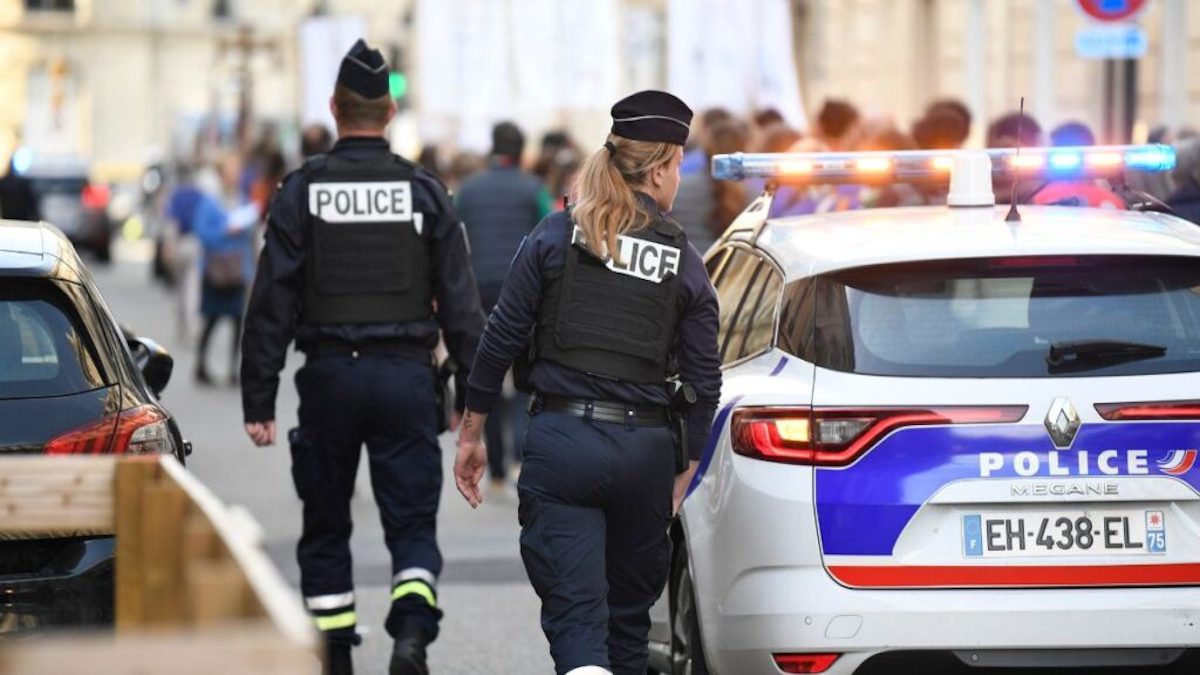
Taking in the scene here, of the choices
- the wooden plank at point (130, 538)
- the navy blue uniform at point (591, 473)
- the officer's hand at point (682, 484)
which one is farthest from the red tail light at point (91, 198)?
the wooden plank at point (130, 538)

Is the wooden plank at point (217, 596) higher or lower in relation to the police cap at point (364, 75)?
lower

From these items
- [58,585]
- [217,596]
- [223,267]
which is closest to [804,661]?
[58,585]

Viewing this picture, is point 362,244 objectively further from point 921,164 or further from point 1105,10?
point 1105,10

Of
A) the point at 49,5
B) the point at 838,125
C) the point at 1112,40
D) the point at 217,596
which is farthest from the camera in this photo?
the point at 49,5

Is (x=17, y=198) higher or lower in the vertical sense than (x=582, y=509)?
lower

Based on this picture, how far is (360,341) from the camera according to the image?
7.88 metres

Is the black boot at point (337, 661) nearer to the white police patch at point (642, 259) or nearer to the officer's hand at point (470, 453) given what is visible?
the officer's hand at point (470, 453)

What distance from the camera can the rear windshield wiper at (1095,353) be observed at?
635cm

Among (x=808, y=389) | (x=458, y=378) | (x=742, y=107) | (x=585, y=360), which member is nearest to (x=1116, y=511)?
(x=808, y=389)

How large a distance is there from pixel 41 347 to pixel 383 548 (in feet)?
17.1

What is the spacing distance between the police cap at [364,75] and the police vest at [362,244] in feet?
0.74

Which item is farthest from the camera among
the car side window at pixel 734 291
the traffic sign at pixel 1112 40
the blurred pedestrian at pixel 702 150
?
the traffic sign at pixel 1112 40

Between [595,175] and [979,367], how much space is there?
1.06 meters

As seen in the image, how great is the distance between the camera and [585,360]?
6.34 m
